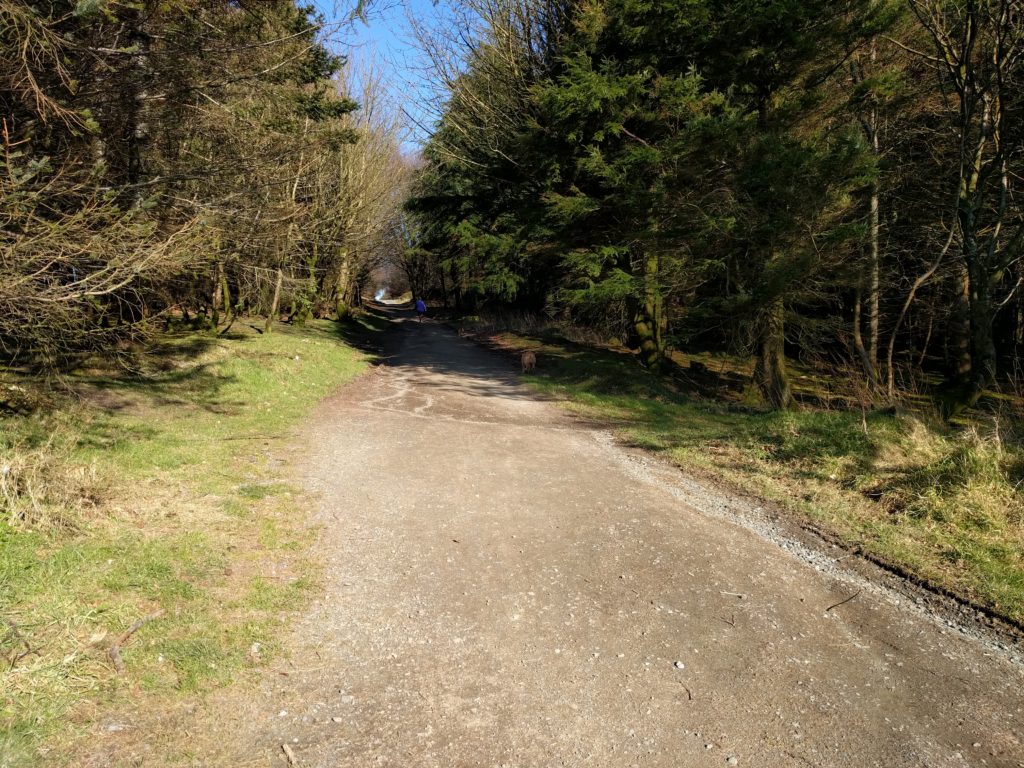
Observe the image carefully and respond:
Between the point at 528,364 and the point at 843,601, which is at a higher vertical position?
the point at 528,364

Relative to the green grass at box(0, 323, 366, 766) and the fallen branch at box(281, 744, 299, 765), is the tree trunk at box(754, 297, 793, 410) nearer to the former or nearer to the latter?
the green grass at box(0, 323, 366, 766)

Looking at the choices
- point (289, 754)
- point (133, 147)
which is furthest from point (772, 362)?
point (289, 754)

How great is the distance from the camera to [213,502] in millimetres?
5590

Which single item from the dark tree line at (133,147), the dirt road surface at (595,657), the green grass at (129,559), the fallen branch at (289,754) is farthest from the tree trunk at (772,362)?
the fallen branch at (289,754)

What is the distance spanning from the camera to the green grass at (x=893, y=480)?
15.8 feet

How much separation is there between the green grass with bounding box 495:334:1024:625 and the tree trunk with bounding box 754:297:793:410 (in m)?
3.52

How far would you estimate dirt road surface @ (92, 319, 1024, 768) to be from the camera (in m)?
2.92

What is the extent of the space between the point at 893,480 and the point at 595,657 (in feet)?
15.1

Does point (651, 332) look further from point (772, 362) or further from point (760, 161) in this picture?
point (760, 161)

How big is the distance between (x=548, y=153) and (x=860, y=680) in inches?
605

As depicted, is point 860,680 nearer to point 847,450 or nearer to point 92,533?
point 847,450

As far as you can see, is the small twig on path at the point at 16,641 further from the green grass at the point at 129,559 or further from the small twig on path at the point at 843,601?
the small twig on path at the point at 843,601

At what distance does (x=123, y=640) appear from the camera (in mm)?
3412

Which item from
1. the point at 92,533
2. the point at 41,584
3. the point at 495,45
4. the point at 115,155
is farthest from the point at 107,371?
the point at 495,45
